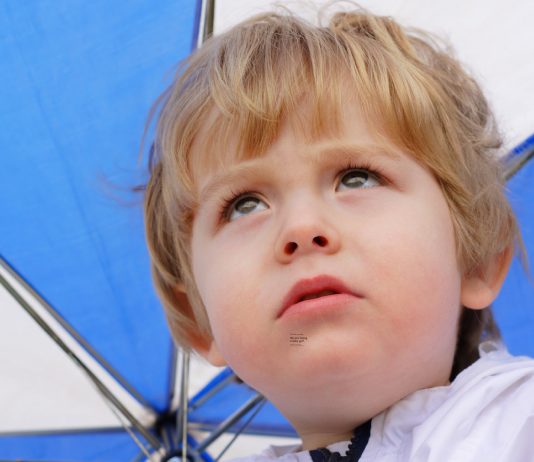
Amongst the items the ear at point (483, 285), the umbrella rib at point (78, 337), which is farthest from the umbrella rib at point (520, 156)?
the umbrella rib at point (78, 337)

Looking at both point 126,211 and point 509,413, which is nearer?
point 509,413

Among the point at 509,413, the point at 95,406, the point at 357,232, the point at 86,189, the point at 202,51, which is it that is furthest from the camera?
the point at 95,406

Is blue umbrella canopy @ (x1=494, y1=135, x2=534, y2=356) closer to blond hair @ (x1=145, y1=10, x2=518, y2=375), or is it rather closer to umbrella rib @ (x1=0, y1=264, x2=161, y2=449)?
blond hair @ (x1=145, y1=10, x2=518, y2=375)

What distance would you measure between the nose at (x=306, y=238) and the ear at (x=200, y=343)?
0.48m

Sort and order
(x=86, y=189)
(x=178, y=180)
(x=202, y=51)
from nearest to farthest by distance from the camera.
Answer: (x=178, y=180) → (x=202, y=51) → (x=86, y=189)

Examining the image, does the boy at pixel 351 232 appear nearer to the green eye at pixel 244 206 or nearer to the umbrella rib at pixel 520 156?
the green eye at pixel 244 206

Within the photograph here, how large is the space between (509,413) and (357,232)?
0.97 feet

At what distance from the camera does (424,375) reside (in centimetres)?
110

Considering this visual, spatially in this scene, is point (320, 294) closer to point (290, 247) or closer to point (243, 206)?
point (290, 247)

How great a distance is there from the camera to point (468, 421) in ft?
3.12

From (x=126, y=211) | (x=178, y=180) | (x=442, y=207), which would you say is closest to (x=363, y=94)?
(x=442, y=207)

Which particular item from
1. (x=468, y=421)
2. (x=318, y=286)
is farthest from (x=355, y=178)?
(x=468, y=421)

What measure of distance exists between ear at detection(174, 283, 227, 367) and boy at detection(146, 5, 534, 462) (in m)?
0.12

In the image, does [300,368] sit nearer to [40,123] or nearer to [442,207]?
[442,207]
